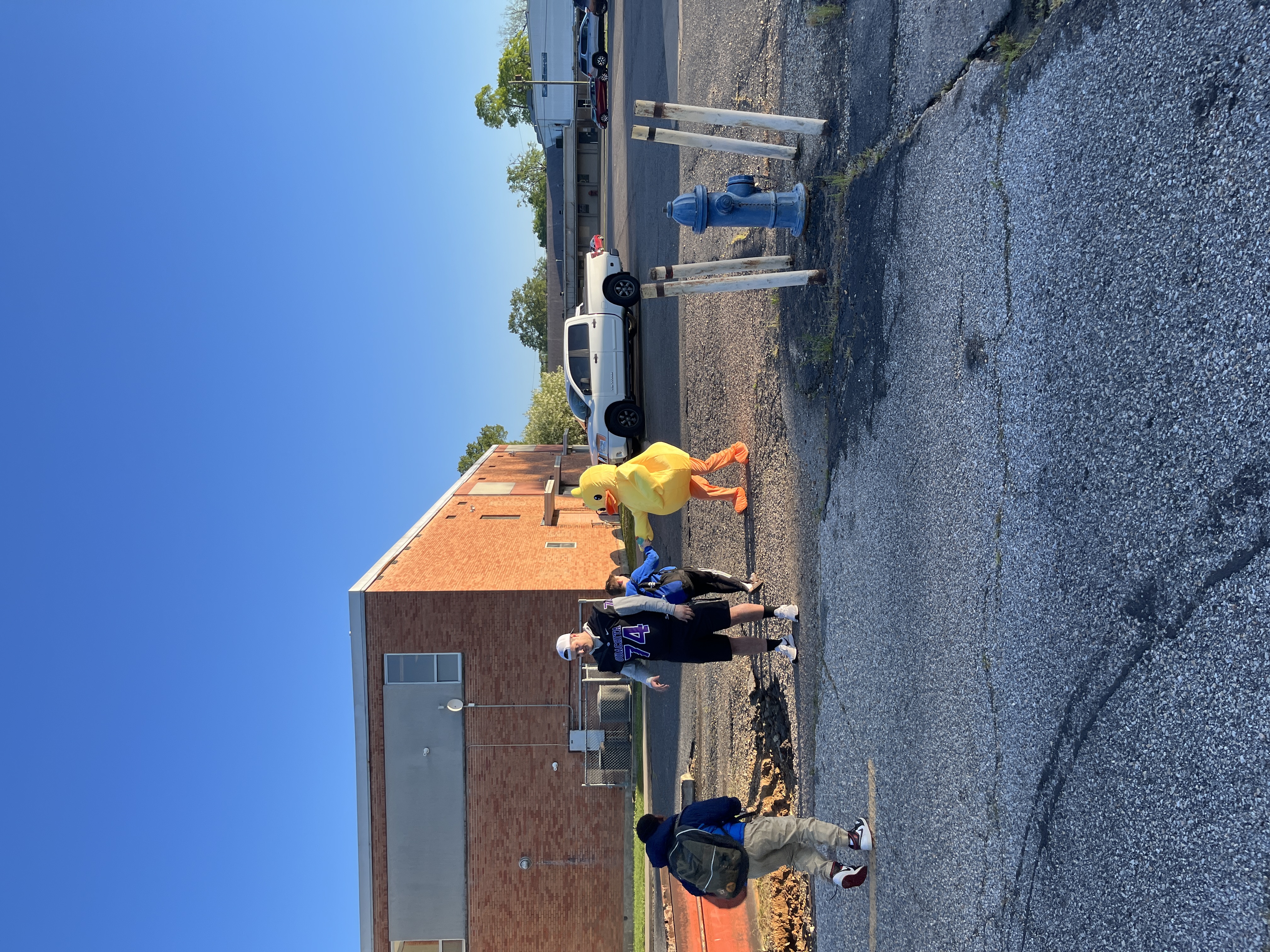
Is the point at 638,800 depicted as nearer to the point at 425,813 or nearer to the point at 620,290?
the point at 425,813

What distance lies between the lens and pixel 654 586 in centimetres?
661

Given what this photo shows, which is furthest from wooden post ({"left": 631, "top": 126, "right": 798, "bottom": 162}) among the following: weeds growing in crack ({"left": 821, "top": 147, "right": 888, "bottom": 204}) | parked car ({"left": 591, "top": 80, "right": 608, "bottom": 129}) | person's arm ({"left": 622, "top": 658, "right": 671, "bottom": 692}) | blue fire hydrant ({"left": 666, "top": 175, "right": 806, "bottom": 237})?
parked car ({"left": 591, "top": 80, "right": 608, "bottom": 129})

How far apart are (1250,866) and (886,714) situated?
2.41 m

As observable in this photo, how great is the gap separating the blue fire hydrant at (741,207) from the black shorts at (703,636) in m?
3.03

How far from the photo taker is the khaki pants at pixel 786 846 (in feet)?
17.8

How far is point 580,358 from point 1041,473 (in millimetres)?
12477

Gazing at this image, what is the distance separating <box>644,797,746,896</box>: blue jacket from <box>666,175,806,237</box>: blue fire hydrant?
438 cm

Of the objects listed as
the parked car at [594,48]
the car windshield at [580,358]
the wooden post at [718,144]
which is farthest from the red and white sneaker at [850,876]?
the parked car at [594,48]

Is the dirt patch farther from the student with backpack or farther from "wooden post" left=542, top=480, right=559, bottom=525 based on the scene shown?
"wooden post" left=542, top=480, right=559, bottom=525

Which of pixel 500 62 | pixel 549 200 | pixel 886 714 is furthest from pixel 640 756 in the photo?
pixel 500 62

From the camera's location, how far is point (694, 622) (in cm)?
640

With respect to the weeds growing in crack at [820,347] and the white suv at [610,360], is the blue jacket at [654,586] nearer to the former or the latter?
the weeds growing in crack at [820,347]

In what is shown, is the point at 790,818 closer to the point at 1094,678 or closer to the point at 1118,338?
the point at 1094,678

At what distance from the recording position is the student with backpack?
528 cm
